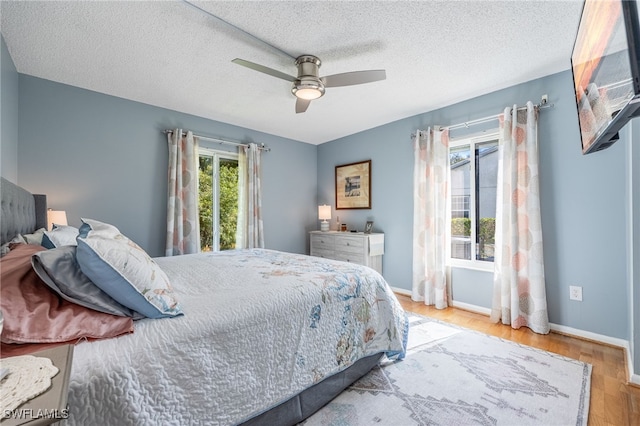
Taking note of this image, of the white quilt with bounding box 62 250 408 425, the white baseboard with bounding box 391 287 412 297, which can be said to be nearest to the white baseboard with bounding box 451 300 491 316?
the white baseboard with bounding box 391 287 412 297

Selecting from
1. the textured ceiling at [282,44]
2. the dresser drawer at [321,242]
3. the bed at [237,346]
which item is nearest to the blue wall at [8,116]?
the textured ceiling at [282,44]

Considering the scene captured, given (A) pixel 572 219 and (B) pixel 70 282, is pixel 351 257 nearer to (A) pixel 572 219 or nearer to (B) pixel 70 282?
(A) pixel 572 219

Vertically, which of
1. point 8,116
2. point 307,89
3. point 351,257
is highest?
point 307,89

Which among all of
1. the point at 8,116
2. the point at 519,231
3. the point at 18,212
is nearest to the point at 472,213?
the point at 519,231

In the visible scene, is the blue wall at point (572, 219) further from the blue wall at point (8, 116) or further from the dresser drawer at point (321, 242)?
the blue wall at point (8, 116)

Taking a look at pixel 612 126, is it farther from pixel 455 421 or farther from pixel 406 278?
pixel 406 278

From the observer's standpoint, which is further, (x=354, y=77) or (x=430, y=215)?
(x=430, y=215)

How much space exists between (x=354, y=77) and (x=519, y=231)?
2.23 metres

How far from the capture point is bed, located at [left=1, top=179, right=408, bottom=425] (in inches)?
35.0

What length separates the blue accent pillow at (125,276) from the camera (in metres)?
1.03

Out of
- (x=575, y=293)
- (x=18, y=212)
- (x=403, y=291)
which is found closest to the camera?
(x=18, y=212)

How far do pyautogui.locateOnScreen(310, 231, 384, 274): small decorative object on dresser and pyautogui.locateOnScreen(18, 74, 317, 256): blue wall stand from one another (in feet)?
7.37

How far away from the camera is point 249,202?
13.7 ft

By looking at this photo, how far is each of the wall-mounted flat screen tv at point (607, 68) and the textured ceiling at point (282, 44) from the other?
0.79 meters
